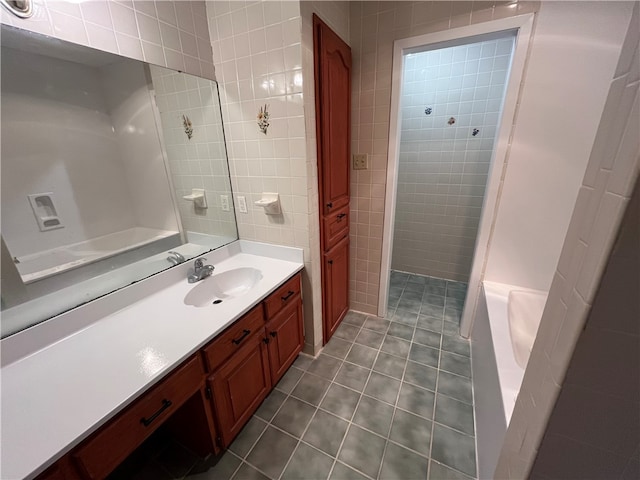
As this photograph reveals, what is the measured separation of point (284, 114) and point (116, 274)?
115cm

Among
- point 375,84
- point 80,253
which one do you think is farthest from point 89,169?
point 375,84

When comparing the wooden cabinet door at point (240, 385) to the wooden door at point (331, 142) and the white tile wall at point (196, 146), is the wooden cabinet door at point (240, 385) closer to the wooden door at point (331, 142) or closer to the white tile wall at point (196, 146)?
the wooden door at point (331, 142)

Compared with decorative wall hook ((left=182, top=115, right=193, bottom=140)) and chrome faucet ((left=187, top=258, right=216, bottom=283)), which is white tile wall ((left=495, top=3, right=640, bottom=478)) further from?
decorative wall hook ((left=182, top=115, right=193, bottom=140))

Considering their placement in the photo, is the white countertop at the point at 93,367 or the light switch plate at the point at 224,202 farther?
the light switch plate at the point at 224,202

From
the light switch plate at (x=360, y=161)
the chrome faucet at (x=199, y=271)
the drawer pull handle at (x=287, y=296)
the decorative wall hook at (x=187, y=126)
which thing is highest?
the decorative wall hook at (x=187, y=126)

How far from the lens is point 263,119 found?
141cm

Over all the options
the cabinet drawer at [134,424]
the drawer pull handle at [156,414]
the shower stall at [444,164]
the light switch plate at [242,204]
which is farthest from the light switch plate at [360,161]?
the drawer pull handle at [156,414]

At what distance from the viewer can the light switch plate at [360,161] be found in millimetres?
1872

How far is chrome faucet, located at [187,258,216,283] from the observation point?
4.62 ft

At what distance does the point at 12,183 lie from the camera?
876 millimetres

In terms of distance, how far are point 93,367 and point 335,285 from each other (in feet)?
4.67

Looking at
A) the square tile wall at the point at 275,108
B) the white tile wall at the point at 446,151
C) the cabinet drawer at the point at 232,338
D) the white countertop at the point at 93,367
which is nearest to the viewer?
the white countertop at the point at 93,367

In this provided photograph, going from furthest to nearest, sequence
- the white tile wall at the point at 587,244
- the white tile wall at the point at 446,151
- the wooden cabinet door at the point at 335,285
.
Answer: the white tile wall at the point at 446,151, the wooden cabinet door at the point at 335,285, the white tile wall at the point at 587,244

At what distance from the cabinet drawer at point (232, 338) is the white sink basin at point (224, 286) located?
0.64ft
